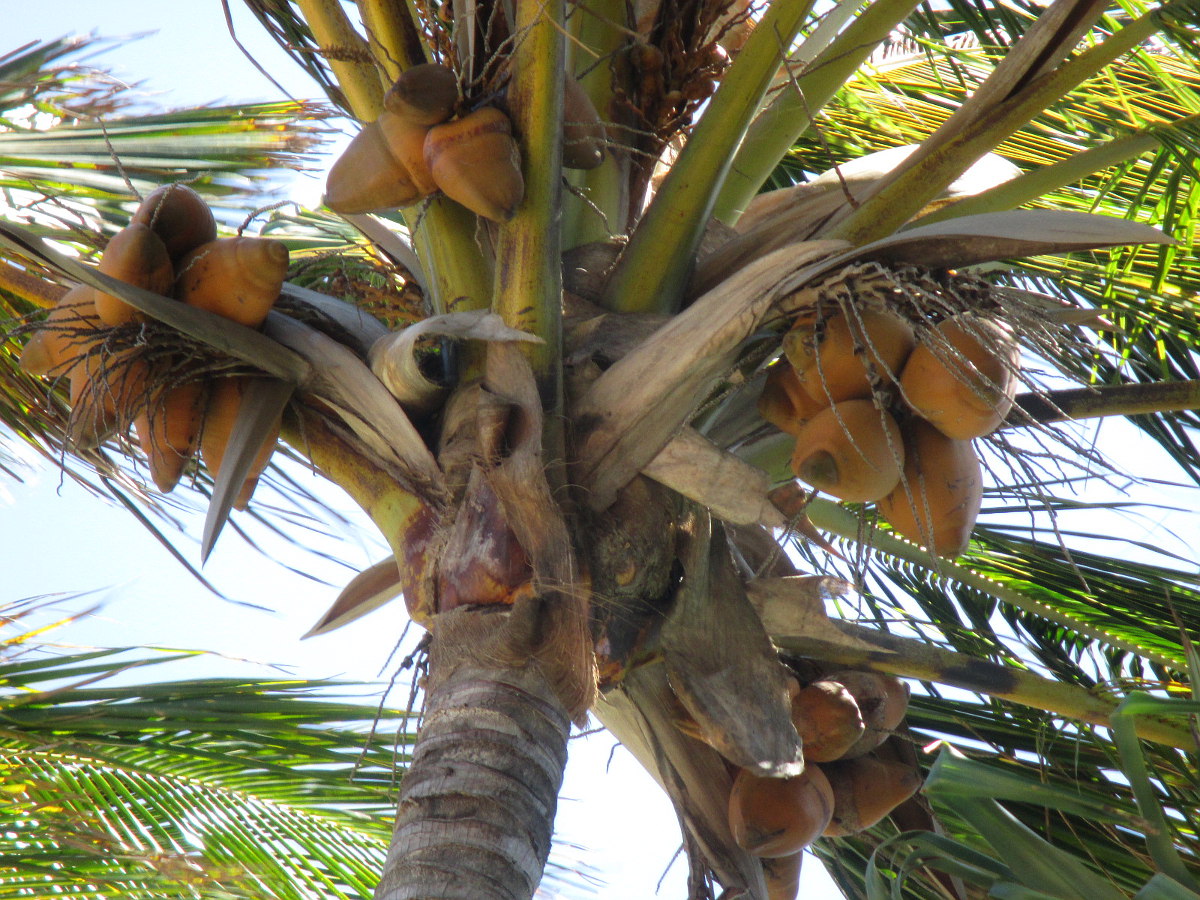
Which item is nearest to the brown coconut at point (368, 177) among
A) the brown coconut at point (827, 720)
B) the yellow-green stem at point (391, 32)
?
the yellow-green stem at point (391, 32)

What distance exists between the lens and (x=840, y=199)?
1.87m

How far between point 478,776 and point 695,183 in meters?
0.94

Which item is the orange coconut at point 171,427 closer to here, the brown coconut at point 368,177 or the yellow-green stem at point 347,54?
the brown coconut at point 368,177

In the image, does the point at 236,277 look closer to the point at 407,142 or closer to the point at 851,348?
the point at 407,142

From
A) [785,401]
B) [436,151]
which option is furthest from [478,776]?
[436,151]

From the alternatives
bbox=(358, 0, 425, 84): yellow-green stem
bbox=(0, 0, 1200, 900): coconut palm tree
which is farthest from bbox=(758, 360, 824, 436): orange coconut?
bbox=(358, 0, 425, 84): yellow-green stem

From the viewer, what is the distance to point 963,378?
1467 millimetres

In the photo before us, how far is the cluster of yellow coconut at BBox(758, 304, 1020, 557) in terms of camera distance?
149 cm

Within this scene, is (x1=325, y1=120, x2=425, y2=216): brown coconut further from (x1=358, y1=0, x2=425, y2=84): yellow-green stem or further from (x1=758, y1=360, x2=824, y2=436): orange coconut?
(x1=758, y1=360, x2=824, y2=436): orange coconut

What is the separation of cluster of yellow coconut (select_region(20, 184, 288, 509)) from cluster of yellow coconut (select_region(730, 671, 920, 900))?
97 cm

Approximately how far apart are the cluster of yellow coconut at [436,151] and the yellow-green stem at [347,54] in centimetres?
13

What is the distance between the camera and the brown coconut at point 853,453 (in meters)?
1.55

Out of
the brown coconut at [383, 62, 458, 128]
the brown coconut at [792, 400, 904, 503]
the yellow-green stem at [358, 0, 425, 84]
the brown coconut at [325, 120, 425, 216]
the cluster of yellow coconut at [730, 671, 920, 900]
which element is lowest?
the cluster of yellow coconut at [730, 671, 920, 900]

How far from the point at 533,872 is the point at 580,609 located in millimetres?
347
